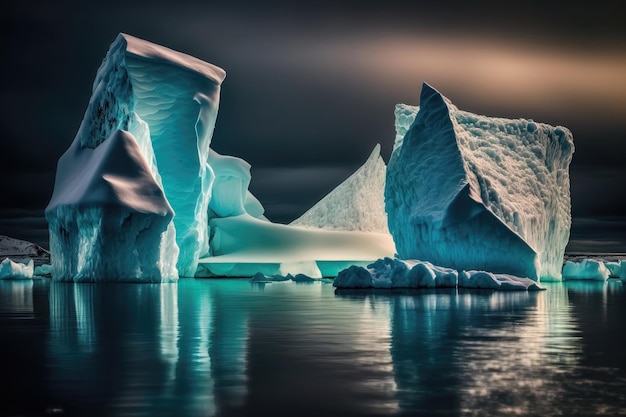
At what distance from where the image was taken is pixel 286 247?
36938 mm

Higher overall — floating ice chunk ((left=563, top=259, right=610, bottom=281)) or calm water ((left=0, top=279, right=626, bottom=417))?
calm water ((left=0, top=279, right=626, bottom=417))

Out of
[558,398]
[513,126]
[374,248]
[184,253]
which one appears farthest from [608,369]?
[374,248]

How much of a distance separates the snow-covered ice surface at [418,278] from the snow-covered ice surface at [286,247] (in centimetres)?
1458

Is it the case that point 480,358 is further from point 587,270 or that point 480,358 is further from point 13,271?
point 13,271

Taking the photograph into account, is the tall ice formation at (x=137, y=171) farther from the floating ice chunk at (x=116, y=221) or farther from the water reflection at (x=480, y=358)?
the water reflection at (x=480, y=358)

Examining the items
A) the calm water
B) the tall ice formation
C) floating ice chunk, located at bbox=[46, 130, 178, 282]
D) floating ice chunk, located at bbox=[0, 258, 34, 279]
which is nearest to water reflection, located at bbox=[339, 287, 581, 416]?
the calm water

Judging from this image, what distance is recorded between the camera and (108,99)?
27.9 meters

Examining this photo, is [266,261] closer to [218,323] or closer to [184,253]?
[184,253]

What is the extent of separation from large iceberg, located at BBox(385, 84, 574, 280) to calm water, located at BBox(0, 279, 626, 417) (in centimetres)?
934

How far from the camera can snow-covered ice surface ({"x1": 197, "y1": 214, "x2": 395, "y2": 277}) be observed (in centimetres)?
3438

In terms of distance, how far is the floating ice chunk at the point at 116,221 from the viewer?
2320 centimetres

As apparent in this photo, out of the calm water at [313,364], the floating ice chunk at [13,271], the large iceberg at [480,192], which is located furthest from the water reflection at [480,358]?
the floating ice chunk at [13,271]

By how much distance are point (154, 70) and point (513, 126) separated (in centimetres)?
1117

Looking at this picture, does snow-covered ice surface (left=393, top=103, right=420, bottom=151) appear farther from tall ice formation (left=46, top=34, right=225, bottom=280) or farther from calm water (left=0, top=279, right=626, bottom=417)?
calm water (left=0, top=279, right=626, bottom=417)
